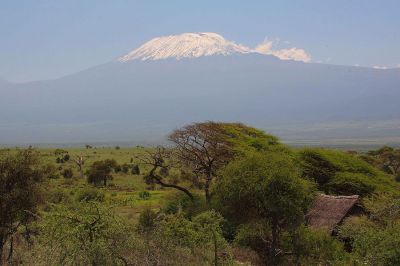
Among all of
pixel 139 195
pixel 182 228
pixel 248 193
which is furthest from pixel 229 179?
pixel 139 195

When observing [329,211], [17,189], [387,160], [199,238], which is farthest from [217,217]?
[387,160]

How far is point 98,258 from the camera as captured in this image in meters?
16.9

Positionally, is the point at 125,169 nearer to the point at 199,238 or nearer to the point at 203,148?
the point at 203,148

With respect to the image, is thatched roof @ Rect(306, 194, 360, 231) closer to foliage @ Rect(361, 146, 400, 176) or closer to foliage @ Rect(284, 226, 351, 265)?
foliage @ Rect(284, 226, 351, 265)

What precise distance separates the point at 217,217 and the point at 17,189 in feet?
30.7

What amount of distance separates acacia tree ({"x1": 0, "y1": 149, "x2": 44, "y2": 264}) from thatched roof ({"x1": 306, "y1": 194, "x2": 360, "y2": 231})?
49.7 feet

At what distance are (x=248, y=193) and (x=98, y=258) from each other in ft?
28.5

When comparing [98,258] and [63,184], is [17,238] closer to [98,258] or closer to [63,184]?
[98,258]

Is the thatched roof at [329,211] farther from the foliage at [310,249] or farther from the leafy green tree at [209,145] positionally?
the leafy green tree at [209,145]

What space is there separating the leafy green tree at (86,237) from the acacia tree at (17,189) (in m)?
5.71

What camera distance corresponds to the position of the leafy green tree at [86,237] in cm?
1688

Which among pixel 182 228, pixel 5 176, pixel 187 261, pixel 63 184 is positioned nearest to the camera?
pixel 187 261

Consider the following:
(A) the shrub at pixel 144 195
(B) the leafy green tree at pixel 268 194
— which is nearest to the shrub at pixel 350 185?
(B) the leafy green tree at pixel 268 194

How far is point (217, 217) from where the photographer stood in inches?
1030
